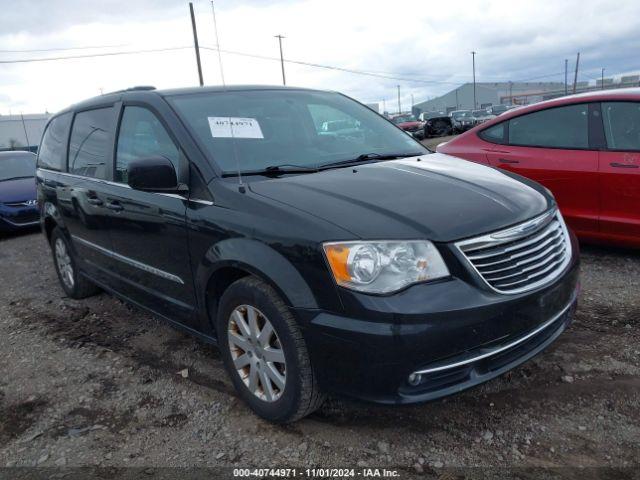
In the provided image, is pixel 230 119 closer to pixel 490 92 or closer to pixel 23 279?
pixel 23 279

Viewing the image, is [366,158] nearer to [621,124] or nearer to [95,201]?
[95,201]

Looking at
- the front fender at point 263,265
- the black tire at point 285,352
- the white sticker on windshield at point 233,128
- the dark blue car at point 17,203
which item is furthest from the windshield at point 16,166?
the black tire at point 285,352

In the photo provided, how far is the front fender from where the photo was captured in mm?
2350

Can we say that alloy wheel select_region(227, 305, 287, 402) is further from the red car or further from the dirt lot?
the red car

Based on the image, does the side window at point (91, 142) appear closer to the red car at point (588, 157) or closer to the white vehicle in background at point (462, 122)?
the red car at point (588, 157)

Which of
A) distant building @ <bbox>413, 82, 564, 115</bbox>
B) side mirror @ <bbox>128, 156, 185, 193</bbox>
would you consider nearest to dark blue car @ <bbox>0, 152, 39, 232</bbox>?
side mirror @ <bbox>128, 156, 185, 193</bbox>

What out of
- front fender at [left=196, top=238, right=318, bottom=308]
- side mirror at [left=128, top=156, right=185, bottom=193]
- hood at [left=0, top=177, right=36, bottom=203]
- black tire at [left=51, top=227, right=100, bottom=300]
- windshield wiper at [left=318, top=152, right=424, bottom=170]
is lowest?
black tire at [left=51, top=227, right=100, bottom=300]

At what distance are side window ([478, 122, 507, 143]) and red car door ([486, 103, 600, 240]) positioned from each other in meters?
0.09

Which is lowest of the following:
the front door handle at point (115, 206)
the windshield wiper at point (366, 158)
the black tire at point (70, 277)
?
the black tire at point (70, 277)

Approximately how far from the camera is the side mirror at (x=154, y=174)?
2852 mm

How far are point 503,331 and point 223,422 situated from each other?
4.89 ft

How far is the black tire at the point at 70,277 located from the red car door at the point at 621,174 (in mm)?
4526

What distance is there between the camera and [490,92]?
334 ft

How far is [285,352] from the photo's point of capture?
2445 mm
